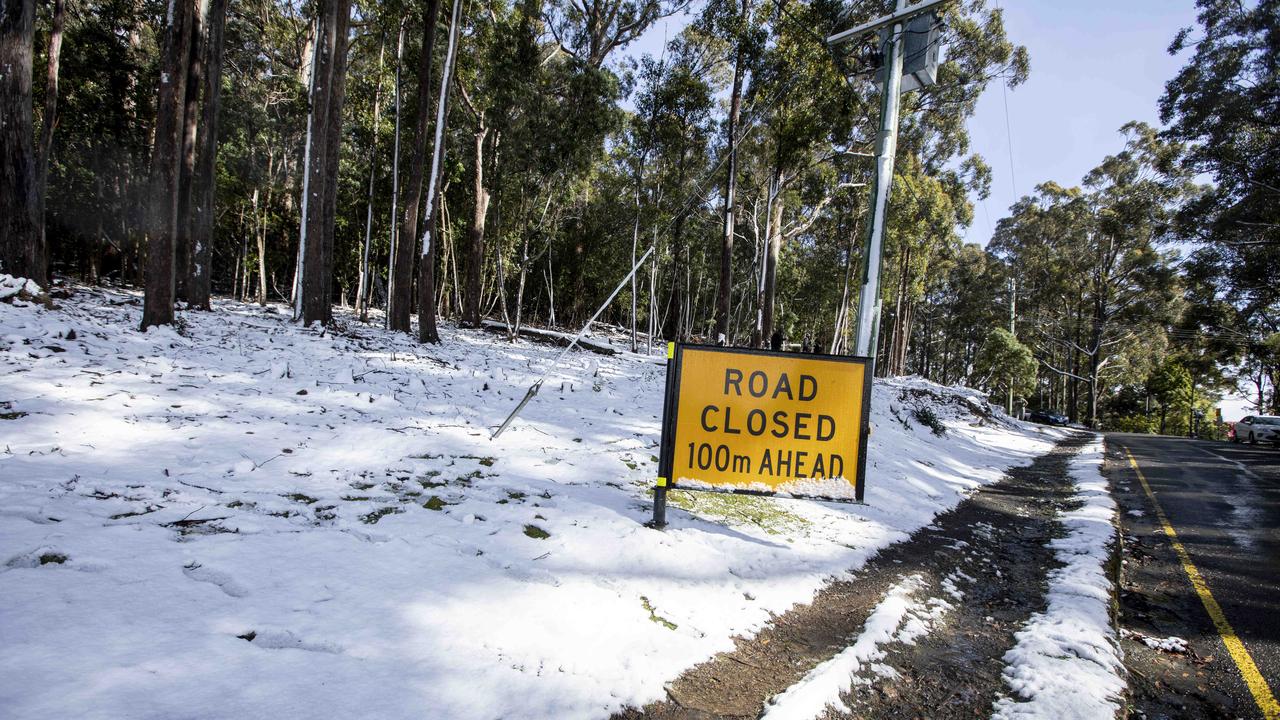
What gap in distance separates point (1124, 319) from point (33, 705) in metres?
48.4

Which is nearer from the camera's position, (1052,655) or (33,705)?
(33,705)

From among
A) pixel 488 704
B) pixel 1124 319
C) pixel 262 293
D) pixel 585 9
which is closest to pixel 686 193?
pixel 585 9

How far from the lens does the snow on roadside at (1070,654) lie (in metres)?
2.74

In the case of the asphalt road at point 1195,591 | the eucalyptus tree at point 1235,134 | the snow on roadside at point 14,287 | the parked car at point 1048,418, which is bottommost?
the parked car at point 1048,418

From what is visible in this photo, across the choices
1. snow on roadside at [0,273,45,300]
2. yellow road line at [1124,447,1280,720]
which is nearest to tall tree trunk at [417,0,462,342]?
snow on roadside at [0,273,45,300]

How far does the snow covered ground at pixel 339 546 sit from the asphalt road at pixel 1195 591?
188 centimetres

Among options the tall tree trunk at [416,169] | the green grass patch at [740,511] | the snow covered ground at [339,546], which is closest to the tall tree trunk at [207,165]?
the tall tree trunk at [416,169]

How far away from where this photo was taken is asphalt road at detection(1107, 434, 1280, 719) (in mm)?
3088

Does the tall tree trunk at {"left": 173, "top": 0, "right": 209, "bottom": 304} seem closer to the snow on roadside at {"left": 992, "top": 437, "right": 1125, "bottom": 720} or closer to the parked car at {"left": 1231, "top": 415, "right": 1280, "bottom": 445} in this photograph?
the snow on roadside at {"left": 992, "top": 437, "right": 1125, "bottom": 720}

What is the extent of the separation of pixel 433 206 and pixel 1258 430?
2945 cm

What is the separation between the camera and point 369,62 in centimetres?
2095

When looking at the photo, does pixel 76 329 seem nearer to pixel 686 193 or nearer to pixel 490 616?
pixel 490 616

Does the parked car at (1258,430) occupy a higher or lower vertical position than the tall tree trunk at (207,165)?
lower

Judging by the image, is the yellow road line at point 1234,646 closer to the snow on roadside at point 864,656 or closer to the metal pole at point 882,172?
the snow on roadside at point 864,656
